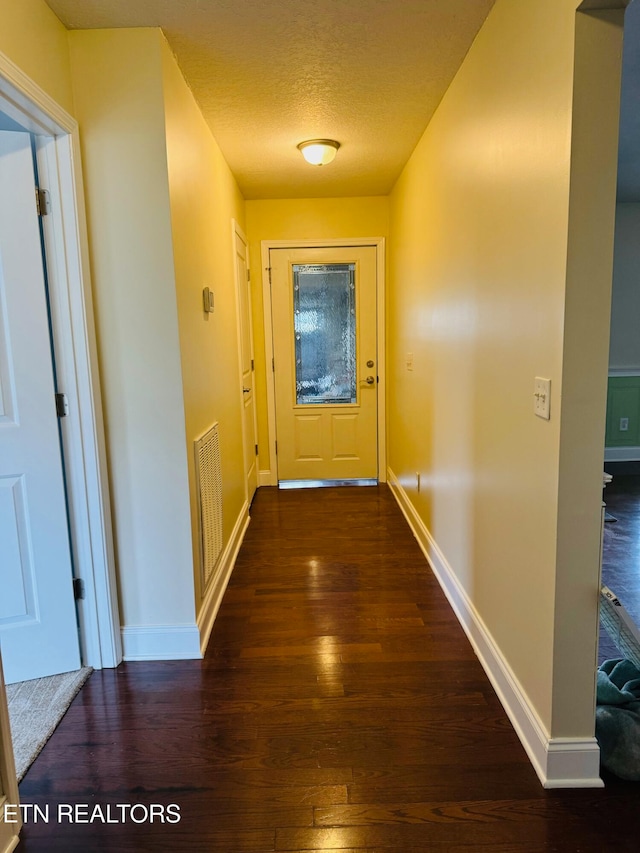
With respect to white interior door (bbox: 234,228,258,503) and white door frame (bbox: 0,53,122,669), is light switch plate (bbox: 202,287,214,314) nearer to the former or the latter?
white door frame (bbox: 0,53,122,669)

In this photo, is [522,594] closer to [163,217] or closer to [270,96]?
[163,217]

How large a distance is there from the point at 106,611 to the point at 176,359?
1.02 metres

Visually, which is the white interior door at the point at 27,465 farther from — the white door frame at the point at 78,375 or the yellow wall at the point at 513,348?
the yellow wall at the point at 513,348

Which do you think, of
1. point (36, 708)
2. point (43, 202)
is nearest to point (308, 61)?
point (43, 202)

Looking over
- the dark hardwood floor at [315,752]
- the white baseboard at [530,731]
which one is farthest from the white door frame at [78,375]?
the white baseboard at [530,731]

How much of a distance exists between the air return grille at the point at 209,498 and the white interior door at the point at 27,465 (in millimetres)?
538

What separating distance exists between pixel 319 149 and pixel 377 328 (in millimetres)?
1768

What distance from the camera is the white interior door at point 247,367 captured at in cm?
392

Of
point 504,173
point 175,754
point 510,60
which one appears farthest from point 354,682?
point 510,60

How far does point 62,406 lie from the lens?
79.7 inches

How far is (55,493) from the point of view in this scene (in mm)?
2041

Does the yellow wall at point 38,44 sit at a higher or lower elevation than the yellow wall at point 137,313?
higher

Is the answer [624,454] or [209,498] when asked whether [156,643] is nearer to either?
[209,498]

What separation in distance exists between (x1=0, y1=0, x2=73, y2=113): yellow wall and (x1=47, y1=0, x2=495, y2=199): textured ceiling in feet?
0.25
